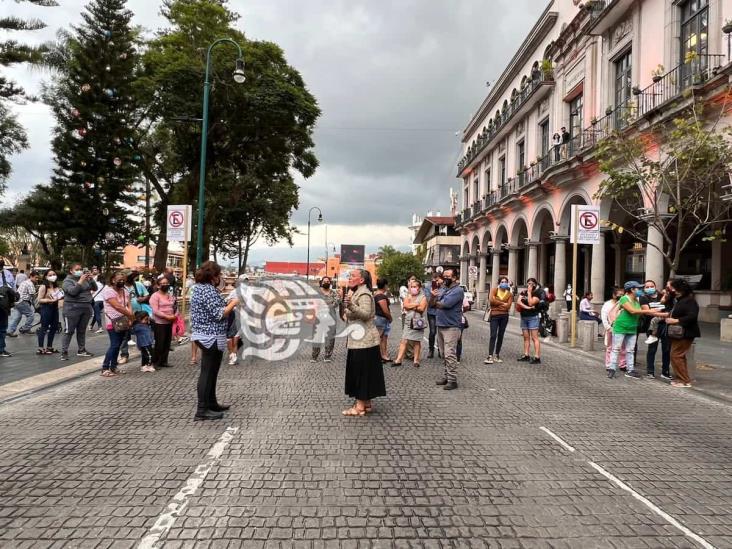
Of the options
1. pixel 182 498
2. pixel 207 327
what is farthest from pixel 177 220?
pixel 182 498

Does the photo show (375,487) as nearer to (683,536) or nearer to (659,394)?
(683,536)

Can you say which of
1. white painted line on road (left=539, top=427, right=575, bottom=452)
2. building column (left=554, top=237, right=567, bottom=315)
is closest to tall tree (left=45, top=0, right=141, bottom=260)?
building column (left=554, top=237, right=567, bottom=315)

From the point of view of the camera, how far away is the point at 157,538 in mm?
3055

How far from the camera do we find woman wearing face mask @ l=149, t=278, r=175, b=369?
8734mm

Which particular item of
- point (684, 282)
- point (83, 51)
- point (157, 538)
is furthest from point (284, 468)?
point (83, 51)

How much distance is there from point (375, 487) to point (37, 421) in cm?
428

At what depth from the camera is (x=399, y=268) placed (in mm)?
63906

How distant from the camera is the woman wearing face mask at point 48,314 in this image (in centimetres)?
990

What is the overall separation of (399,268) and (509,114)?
34333 millimetres

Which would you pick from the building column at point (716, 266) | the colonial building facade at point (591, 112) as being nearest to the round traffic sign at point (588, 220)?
the colonial building facade at point (591, 112)

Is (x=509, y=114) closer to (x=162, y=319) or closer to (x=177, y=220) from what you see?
(x=177, y=220)

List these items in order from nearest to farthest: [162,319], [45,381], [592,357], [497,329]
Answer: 1. [45,381]
2. [162,319]
3. [497,329]
4. [592,357]

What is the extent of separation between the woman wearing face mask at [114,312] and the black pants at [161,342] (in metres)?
0.61

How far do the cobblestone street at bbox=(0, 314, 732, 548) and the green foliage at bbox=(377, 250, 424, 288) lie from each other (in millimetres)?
54973
